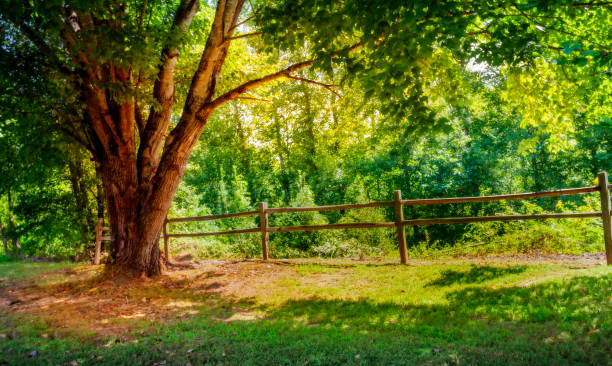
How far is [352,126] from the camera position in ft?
40.4

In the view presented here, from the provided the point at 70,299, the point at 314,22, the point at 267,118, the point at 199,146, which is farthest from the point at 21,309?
the point at 199,146

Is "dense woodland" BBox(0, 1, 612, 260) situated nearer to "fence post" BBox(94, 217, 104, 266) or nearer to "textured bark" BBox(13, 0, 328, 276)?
"textured bark" BBox(13, 0, 328, 276)

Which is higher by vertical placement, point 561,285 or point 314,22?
point 314,22

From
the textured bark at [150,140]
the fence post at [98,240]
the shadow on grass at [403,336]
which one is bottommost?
the shadow on grass at [403,336]

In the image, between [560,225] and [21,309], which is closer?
[21,309]

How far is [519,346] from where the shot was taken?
3.64 metres

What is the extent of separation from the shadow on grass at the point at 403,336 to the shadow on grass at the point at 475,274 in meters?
0.82

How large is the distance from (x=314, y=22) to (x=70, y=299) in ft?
20.2

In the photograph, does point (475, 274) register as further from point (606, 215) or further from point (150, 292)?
point (150, 292)

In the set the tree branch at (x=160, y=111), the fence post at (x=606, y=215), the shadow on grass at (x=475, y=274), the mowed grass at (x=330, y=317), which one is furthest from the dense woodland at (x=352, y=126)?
the mowed grass at (x=330, y=317)

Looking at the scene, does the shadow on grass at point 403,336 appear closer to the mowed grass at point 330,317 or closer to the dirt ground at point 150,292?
the mowed grass at point 330,317

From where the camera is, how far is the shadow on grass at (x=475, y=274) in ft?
21.3

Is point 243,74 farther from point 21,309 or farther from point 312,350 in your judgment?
point 312,350

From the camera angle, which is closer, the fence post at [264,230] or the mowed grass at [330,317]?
the mowed grass at [330,317]
